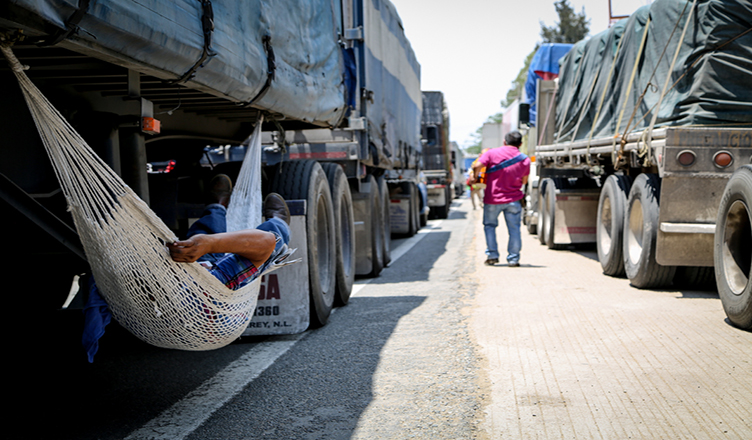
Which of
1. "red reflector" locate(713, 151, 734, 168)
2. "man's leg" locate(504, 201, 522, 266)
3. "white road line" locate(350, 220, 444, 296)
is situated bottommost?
"white road line" locate(350, 220, 444, 296)

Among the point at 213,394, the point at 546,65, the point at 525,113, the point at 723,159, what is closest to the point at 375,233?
the point at 723,159

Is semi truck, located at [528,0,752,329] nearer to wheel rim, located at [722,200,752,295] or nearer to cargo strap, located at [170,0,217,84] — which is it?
wheel rim, located at [722,200,752,295]

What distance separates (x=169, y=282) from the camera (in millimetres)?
A: 3197

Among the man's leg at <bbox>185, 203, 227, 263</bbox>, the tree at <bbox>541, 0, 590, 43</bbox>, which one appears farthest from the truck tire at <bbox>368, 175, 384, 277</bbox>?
the tree at <bbox>541, 0, 590, 43</bbox>

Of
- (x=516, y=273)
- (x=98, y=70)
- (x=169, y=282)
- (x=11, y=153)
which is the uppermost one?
(x=98, y=70)

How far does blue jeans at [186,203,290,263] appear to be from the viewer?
395 centimetres

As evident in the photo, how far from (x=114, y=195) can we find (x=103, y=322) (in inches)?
28.0

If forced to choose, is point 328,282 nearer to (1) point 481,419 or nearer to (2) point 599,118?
(1) point 481,419

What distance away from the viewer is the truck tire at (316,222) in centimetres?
539

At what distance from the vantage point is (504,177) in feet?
30.3

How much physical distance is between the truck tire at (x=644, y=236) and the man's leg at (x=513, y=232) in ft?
6.15

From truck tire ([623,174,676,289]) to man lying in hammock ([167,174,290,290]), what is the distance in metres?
3.97

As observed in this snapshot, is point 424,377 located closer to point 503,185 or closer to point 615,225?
point 615,225

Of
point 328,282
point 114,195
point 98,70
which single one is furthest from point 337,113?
point 114,195
